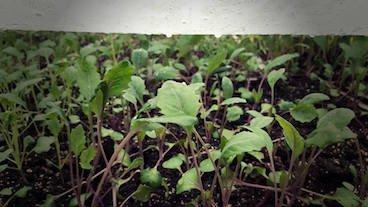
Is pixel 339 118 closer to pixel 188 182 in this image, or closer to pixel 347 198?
pixel 347 198

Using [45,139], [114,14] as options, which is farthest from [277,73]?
[45,139]

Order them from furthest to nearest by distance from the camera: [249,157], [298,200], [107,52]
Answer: [107,52]
[249,157]
[298,200]

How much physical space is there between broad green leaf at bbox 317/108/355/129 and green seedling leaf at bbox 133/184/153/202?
34 centimetres

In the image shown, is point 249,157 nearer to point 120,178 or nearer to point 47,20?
point 120,178

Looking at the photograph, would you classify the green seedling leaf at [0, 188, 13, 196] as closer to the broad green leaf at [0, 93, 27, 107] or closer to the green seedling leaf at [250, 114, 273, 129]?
the broad green leaf at [0, 93, 27, 107]

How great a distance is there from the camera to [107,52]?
123cm

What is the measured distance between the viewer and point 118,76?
0.77 metres

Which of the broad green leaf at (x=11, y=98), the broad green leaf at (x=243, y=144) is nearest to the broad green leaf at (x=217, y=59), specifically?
the broad green leaf at (x=243, y=144)

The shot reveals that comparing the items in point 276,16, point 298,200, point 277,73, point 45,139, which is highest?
point 276,16

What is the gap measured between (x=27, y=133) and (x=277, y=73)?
0.62m

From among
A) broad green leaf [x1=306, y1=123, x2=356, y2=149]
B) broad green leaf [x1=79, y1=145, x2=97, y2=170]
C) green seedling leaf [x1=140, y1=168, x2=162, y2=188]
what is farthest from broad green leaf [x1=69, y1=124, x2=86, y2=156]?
broad green leaf [x1=306, y1=123, x2=356, y2=149]

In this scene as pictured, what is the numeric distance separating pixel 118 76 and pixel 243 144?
251 mm

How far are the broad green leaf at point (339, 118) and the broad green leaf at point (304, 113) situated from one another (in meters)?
0.07

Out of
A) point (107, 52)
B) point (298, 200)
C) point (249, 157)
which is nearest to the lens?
point (298, 200)
